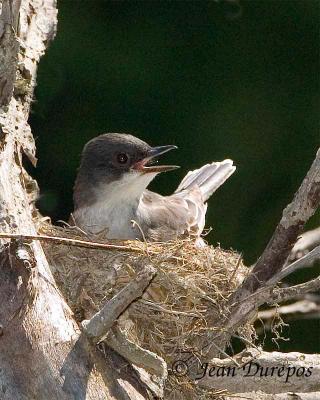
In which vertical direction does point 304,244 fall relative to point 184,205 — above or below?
above

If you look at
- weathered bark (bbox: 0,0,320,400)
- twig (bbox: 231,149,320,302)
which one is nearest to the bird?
weathered bark (bbox: 0,0,320,400)

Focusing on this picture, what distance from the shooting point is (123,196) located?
6328 mm

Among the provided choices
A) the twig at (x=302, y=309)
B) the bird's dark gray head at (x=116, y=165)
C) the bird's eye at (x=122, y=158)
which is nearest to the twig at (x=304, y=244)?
the twig at (x=302, y=309)

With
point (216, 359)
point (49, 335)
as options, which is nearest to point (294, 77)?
point (216, 359)

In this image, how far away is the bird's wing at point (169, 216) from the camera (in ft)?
20.6

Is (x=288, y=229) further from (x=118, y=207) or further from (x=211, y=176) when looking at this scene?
(x=211, y=176)

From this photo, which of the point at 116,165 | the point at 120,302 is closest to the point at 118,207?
the point at 116,165

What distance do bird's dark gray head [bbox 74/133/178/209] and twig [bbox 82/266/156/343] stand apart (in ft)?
6.31

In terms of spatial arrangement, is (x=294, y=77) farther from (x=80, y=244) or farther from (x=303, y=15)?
(x=80, y=244)

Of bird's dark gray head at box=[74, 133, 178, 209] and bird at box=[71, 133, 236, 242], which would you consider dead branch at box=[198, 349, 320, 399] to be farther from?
bird's dark gray head at box=[74, 133, 178, 209]

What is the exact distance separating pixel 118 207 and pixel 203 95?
1.65m

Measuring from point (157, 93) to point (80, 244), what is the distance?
3.31 metres

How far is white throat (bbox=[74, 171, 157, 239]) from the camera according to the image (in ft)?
20.5

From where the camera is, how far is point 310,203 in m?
4.35
